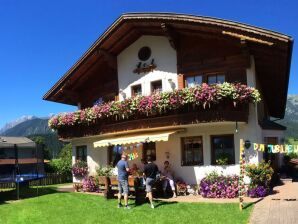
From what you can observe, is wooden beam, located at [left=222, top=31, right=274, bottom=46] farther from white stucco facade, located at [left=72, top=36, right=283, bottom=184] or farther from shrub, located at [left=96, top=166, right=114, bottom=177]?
shrub, located at [left=96, top=166, right=114, bottom=177]

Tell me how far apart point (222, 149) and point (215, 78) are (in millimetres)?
3358

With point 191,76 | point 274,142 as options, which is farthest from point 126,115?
point 274,142

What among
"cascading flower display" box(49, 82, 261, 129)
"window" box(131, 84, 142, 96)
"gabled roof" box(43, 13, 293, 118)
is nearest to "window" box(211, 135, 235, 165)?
"cascading flower display" box(49, 82, 261, 129)

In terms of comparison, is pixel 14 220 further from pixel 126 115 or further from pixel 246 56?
pixel 246 56

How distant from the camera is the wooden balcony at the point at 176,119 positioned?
17.4 metres

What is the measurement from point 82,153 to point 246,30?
42.4 feet

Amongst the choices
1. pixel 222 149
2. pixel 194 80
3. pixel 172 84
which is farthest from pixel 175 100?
pixel 222 149

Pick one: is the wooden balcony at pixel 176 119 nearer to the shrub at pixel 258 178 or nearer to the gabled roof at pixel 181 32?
the shrub at pixel 258 178

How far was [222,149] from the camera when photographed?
18766mm

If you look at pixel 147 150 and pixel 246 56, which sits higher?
pixel 246 56

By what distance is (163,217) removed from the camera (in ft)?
45.0

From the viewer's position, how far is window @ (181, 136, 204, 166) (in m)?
19.3

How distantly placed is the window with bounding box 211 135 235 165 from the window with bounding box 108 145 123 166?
5.77m

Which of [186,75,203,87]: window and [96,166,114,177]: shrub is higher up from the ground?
[186,75,203,87]: window
